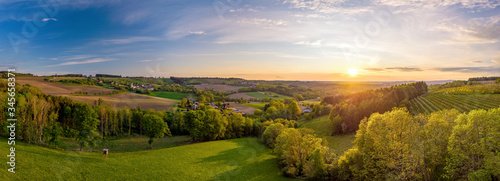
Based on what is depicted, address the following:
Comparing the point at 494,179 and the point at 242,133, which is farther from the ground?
the point at 494,179

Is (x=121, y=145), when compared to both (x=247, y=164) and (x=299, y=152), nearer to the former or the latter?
(x=247, y=164)

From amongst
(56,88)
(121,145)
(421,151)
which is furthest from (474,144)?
(56,88)

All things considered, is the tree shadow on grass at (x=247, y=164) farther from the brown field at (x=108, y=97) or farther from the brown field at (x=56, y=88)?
the brown field at (x=56, y=88)

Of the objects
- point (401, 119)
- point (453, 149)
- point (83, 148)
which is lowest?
point (83, 148)

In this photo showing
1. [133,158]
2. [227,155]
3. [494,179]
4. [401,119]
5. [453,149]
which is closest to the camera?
[494,179]

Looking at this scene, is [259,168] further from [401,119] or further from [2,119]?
[2,119]

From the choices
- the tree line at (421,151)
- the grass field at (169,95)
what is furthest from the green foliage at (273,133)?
the grass field at (169,95)

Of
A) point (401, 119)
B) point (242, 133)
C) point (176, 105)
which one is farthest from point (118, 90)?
point (401, 119)
